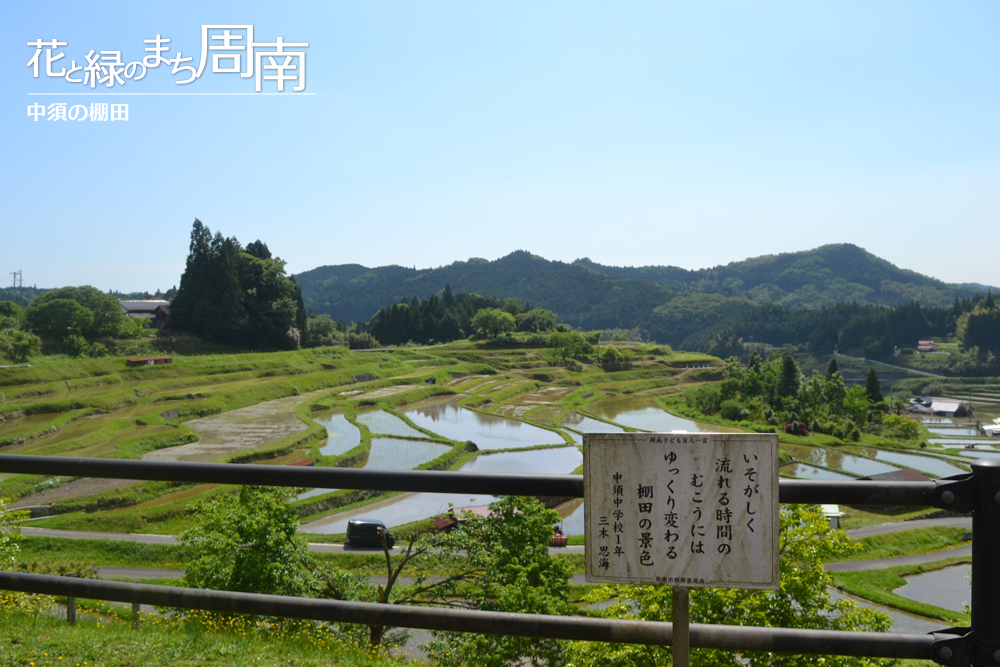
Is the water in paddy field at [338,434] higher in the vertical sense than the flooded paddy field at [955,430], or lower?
higher

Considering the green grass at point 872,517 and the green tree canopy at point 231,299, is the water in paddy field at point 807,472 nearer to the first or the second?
the green grass at point 872,517

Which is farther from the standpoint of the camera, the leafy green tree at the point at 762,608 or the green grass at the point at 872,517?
the green grass at the point at 872,517

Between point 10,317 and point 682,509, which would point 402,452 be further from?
point 10,317

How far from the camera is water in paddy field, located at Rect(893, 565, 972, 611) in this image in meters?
19.8

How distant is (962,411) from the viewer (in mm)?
72250

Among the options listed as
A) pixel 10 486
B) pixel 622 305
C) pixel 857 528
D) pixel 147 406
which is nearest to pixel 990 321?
pixel 622 305

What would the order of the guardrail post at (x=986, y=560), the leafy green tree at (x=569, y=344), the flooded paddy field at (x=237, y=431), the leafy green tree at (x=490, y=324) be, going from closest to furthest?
1. the guardrail post at (x=986, y=560)
2. the flooded paddy field at (x=237, y=431)
3. the leafy green tree at (x=569, y=344)
4. the leafy green tree at (x=490, y=324)

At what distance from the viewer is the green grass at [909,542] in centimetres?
2464

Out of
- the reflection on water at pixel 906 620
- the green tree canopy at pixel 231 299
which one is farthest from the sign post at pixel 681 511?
the green tree canopy at pixel 231 299

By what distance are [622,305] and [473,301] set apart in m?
62.6

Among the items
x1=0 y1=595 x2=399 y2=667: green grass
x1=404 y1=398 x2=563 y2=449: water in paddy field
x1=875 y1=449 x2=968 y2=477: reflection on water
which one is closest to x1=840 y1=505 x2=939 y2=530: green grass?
x1=875 y1=449 x2=968 y2=477: reflection on water

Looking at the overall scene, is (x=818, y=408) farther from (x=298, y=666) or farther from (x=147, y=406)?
(x=298, y=666)

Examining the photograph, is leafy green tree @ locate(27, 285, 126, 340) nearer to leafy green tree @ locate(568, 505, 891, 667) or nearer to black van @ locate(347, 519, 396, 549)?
black van @ locate(347, 519, 396, 549)

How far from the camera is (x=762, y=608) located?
7.58 meters
